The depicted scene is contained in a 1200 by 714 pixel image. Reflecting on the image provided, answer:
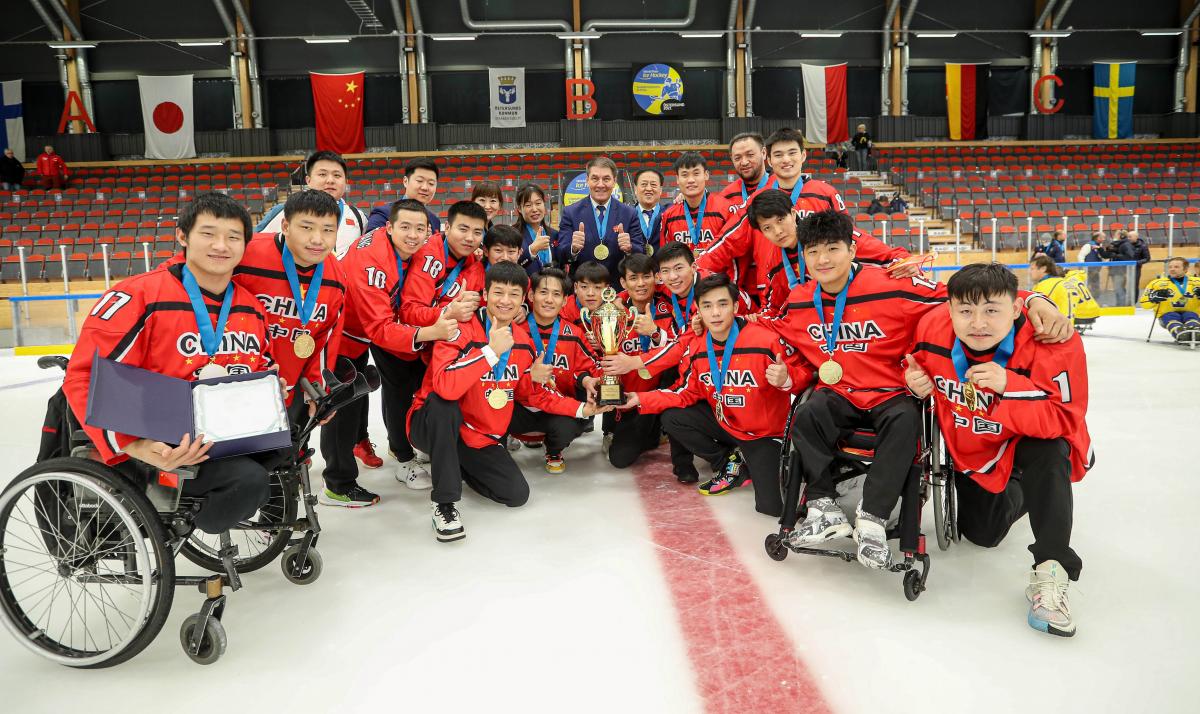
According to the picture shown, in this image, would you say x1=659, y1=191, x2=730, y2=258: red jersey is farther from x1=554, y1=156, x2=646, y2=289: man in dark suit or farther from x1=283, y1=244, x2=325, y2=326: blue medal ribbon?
x1=283, y1=244, x2=325, y2=326: blue medal ribbon

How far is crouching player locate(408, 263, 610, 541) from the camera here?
9.97 ft

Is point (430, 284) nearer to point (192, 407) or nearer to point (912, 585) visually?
point (192, 407)

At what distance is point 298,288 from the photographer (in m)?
2.73

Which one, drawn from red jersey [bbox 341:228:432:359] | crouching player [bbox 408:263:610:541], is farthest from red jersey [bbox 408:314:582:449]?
red jersey [bbox 341:228:432:359]

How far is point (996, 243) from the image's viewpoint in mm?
13180

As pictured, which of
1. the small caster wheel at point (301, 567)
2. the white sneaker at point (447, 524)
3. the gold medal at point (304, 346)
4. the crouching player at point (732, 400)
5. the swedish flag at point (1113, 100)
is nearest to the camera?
the small caster wheel at point (301, 567)

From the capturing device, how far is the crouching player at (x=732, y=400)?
3205 mm

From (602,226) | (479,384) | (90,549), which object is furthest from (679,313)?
(90,549)

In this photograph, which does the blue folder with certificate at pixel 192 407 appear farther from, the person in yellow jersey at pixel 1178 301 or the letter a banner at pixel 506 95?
the letter a banner at pixel 506 95

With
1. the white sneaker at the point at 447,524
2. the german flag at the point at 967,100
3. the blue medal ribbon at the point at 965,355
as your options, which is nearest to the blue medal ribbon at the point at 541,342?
the white sneaker at the point at 447,524

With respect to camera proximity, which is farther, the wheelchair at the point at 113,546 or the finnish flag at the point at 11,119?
the finnish flag at the point at 11,119

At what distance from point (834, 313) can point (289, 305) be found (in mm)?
2054

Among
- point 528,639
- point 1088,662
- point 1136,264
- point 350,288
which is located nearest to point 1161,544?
point 1088,662

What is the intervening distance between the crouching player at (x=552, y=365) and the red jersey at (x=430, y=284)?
351 millimetres
